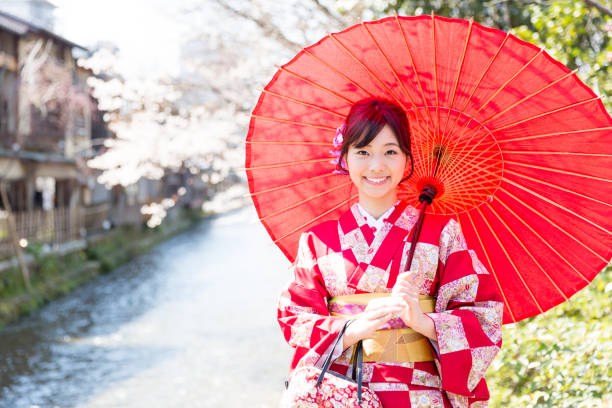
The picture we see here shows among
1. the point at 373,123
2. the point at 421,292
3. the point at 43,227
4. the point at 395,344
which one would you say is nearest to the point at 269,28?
the point at 373,123

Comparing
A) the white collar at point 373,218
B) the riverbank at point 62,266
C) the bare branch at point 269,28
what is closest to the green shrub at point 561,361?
the white collar at point 373,218

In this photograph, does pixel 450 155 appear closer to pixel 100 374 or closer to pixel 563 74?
pixel 563 74

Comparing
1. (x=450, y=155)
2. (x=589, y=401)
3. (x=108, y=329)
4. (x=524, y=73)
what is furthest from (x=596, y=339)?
(x=108, y=329)

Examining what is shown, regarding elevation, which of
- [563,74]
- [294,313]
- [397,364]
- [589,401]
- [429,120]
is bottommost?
[589,401]

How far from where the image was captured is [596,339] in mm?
3205

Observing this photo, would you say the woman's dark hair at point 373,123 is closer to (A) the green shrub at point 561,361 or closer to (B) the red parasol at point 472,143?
(B) the red parasol at point 472,143

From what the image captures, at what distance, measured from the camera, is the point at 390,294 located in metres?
2.00

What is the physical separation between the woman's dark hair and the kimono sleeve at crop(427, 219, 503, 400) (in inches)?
14.7

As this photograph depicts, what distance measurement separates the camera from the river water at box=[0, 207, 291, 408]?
8.16 meters

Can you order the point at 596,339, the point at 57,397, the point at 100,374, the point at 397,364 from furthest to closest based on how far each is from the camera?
the point at 100,374
the point at 57,397
the point at 596,339
the point at 397,364

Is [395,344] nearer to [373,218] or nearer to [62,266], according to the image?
[373,218]

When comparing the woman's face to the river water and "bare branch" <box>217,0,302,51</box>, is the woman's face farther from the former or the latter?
the river water

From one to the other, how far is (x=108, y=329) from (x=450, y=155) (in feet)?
35.1

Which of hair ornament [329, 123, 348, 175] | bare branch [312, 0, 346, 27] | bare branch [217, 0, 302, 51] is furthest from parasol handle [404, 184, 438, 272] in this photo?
bare branch [217, 0, 302, 51]
